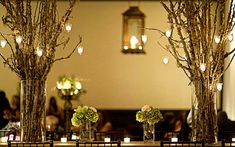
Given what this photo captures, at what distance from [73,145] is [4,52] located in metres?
5.67

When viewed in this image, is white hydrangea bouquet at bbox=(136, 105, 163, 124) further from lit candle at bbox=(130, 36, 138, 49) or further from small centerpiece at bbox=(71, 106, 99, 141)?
lit candle at bbox=(130, 36, 138, 49)

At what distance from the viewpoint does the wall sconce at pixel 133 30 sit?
36.5 ft

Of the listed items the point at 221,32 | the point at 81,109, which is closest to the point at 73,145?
the point at 81,109

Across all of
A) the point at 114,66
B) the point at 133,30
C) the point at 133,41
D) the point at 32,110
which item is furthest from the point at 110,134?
the point at 114,66

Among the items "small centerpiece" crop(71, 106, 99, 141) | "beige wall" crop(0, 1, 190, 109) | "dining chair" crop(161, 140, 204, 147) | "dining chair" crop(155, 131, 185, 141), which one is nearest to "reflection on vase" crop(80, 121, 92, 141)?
"small centerpiece" crop(71, 106, 99, 141)

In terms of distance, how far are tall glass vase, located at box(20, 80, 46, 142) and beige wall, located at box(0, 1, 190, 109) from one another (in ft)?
18.1

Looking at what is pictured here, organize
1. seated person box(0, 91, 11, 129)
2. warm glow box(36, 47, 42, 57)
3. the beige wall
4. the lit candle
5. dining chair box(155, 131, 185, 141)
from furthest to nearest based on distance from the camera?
the beige wall
the lit candle
seated person box(0, 91, 11, 129)
dining chair box(155, 131, 185, 141)
warm glow box(36, 47, 42, 57)

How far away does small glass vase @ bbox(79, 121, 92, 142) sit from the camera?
6844 mm

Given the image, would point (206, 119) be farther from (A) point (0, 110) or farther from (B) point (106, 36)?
(B) point (106, 36)

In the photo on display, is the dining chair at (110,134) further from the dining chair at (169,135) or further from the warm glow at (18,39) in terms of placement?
the warm glow at (18,39)

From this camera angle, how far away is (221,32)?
7.11m

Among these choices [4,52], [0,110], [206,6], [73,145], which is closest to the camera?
[73,145]

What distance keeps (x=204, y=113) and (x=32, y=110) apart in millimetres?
1852

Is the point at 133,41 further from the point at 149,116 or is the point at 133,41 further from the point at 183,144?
the point at 183,144
